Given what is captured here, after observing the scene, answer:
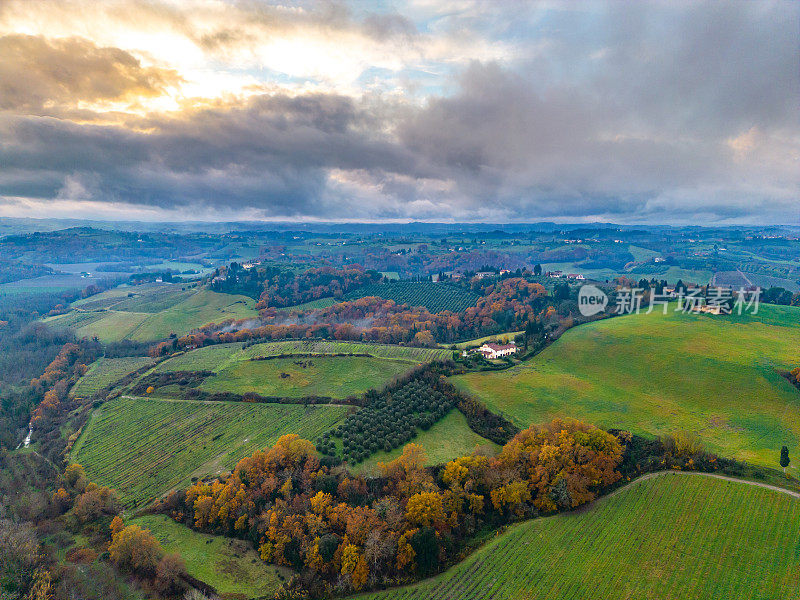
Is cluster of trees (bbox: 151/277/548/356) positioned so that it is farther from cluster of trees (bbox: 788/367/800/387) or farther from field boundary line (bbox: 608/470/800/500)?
field boundary line (bbox: 608/470/800/500)

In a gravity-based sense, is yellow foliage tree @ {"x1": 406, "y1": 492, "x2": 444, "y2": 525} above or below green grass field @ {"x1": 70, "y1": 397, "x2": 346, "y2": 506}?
above

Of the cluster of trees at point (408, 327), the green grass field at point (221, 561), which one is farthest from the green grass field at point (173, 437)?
the cluster of trees at point (408, 327)

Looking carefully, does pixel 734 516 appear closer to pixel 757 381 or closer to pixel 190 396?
pixel 757 381

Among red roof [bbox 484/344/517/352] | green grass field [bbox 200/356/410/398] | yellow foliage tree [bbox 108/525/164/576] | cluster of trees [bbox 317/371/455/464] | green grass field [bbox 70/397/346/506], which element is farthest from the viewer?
red roof [bbox 484/344/517/352]

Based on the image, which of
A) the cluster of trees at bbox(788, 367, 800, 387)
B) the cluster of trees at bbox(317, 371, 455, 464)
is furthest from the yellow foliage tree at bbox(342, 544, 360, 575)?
the cluster of trees at bbox(788, 367, 800, 387)

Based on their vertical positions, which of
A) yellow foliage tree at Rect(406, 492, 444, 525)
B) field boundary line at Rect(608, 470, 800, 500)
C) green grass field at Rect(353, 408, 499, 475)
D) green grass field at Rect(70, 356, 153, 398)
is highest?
field boundary line at Rect(608, 470, 800, 500)

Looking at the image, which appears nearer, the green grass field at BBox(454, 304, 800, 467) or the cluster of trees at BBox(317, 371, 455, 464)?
the green grass field at BBox(454, 304, 800, 467)
